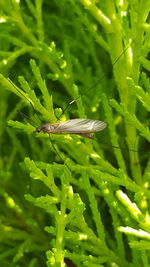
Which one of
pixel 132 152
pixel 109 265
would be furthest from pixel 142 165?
pixel 109 265

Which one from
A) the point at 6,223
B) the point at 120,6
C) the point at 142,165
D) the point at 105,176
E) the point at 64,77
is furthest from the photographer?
the point at 142,165

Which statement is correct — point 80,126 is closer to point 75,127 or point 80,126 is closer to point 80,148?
point 75,127

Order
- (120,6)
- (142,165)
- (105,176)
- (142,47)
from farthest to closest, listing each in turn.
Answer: (142,165), (120,6), (142,47), (105,176)

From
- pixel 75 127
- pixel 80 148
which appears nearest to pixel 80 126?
pixel 75 127

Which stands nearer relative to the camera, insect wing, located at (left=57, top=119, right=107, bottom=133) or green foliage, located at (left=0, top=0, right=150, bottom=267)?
green foliage, located at (left=0, top=0, right=150, bottom=267)

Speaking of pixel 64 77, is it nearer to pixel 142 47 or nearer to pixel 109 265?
pixel 142 47
